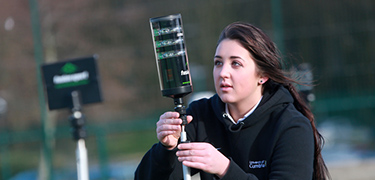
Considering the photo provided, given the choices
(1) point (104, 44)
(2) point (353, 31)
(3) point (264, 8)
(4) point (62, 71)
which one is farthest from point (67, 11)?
(4) point (62, 71)

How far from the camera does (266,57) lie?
2.61m

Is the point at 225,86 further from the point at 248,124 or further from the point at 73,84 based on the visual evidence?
the point at 73,84

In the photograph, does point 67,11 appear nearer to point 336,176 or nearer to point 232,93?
point 336,176

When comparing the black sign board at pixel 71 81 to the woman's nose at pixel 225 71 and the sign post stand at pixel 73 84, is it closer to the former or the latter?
the sign post stand at pixel 73 84

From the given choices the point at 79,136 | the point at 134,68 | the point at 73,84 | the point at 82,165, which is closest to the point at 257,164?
the point at 82,165

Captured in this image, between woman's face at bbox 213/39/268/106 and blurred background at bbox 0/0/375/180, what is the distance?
419cm

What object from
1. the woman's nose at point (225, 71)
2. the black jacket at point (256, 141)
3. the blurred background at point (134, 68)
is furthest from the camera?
the blurred background at point (134, 68)

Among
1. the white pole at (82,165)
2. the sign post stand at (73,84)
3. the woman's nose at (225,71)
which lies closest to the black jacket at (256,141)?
the woman's nose at (225,71)

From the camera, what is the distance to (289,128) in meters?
2.46

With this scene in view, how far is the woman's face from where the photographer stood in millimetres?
2537

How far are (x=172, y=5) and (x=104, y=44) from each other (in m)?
1.21

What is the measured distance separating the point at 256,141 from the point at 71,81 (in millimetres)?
1397

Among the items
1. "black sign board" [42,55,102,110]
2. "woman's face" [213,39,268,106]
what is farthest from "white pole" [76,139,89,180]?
"woman's face" [213,39,268,106]

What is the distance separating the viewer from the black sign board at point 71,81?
3.40m
